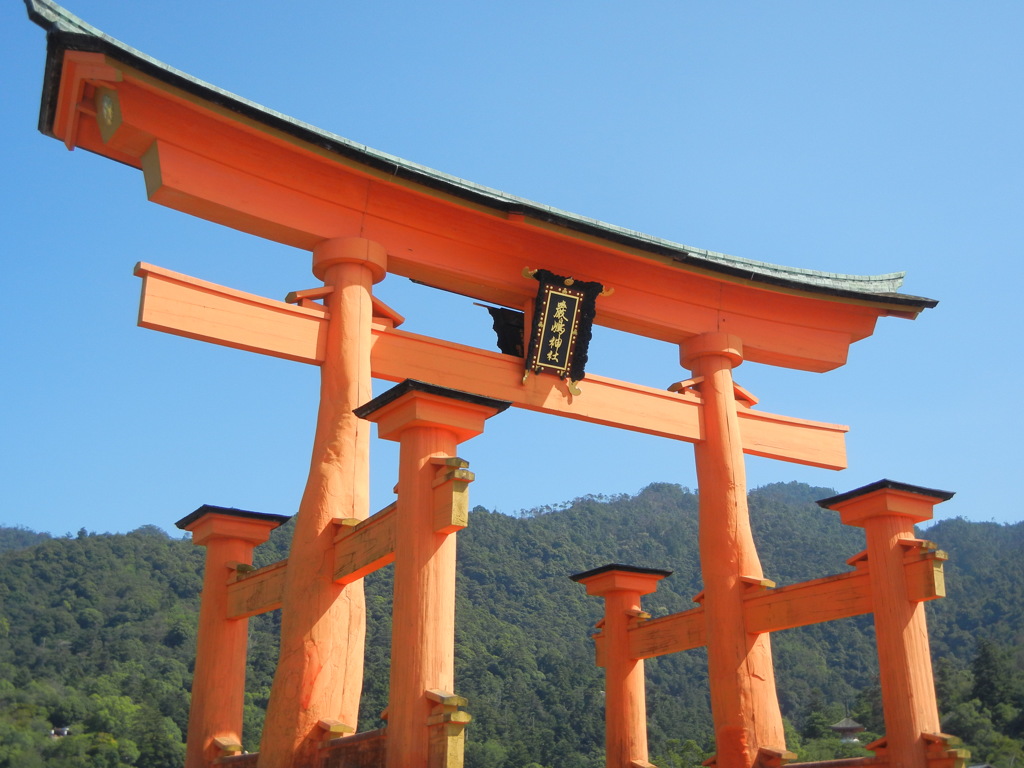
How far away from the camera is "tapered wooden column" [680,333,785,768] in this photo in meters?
7.97

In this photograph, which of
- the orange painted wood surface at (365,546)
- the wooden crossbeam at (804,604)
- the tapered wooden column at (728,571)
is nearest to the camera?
the orange painted wood surface at (365,546)

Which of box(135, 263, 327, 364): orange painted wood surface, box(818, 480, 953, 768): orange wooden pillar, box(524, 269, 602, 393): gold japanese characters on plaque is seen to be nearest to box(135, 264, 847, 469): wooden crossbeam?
box(135, 263, 327, 364): orange painted wood surface

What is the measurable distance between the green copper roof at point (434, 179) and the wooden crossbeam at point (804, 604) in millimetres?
2878

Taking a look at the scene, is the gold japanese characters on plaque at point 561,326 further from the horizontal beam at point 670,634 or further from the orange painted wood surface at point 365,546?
the orange painted wood surface at point 365,546

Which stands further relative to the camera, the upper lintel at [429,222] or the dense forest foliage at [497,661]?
the dense forest foliage at [497,661]

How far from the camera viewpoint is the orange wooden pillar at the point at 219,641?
7.36 metres

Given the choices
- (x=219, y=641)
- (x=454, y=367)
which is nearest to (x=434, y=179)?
(x=454, y=367)

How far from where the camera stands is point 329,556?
653cm

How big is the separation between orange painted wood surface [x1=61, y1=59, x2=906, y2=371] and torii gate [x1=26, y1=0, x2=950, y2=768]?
0.02 meters

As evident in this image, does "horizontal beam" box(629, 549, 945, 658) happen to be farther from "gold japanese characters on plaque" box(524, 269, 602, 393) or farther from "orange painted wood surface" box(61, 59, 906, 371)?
"orange painted wood surface" box(61, 59, 906, 371)

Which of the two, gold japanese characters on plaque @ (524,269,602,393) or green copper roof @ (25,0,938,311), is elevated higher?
green copper roof @ (25,0,938,311)

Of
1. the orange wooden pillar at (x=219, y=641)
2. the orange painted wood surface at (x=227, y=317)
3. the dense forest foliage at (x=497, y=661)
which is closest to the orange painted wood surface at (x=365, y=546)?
the orange painted wood surface at (x=227, y=317)

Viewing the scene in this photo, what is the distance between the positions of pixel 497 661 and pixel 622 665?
31.9m

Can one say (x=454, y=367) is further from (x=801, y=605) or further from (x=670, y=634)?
(x=801, y=605)
